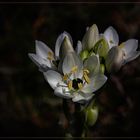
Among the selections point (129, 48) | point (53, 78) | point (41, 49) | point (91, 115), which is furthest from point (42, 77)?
point (53, 78)

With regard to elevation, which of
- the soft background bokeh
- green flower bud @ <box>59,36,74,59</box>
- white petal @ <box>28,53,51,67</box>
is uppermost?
green flower bud @ <box>59,36,74,59</box>

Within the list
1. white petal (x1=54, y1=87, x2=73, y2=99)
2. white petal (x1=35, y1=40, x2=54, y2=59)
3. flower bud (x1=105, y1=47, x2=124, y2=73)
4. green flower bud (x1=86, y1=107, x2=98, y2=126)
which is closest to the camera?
white petal (x1=54, y1=87, x2=73, y2=99)

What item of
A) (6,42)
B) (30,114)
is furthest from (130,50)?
(6,42)

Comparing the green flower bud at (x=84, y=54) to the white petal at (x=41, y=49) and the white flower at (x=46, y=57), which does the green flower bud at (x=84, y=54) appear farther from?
the white petal at (x=41, y=49)

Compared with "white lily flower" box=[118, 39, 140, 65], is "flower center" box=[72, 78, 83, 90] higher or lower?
lower

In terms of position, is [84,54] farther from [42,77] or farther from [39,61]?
[42,77]

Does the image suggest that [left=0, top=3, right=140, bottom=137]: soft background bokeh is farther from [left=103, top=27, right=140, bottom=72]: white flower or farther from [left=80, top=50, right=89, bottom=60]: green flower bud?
[left=80, top=50, right=89, bottom=60]: green flower bud

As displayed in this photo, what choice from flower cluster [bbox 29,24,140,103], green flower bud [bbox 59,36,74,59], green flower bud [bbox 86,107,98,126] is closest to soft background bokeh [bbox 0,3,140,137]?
green flower bud [bbox 86,107,98,126]

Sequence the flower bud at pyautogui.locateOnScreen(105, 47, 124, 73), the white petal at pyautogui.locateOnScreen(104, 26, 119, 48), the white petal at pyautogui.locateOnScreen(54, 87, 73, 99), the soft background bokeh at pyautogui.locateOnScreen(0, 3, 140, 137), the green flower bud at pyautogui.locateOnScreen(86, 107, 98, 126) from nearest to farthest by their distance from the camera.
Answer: the white petal at pyautogui.locateOnScreen(54, 87, 73, 99) < the flower bud at pyautogui.locateOnScreen(105, 47, 124, 73) < the green flower bud at pyautogui.locateOnScreen(86, 107, 98, 126) < the white petal at pyautogui.locateOnScreen(104, 26, 119, 48) < the soft background bokeh at pyautogui.locateOnScreen(0, 3, 140, 137)
